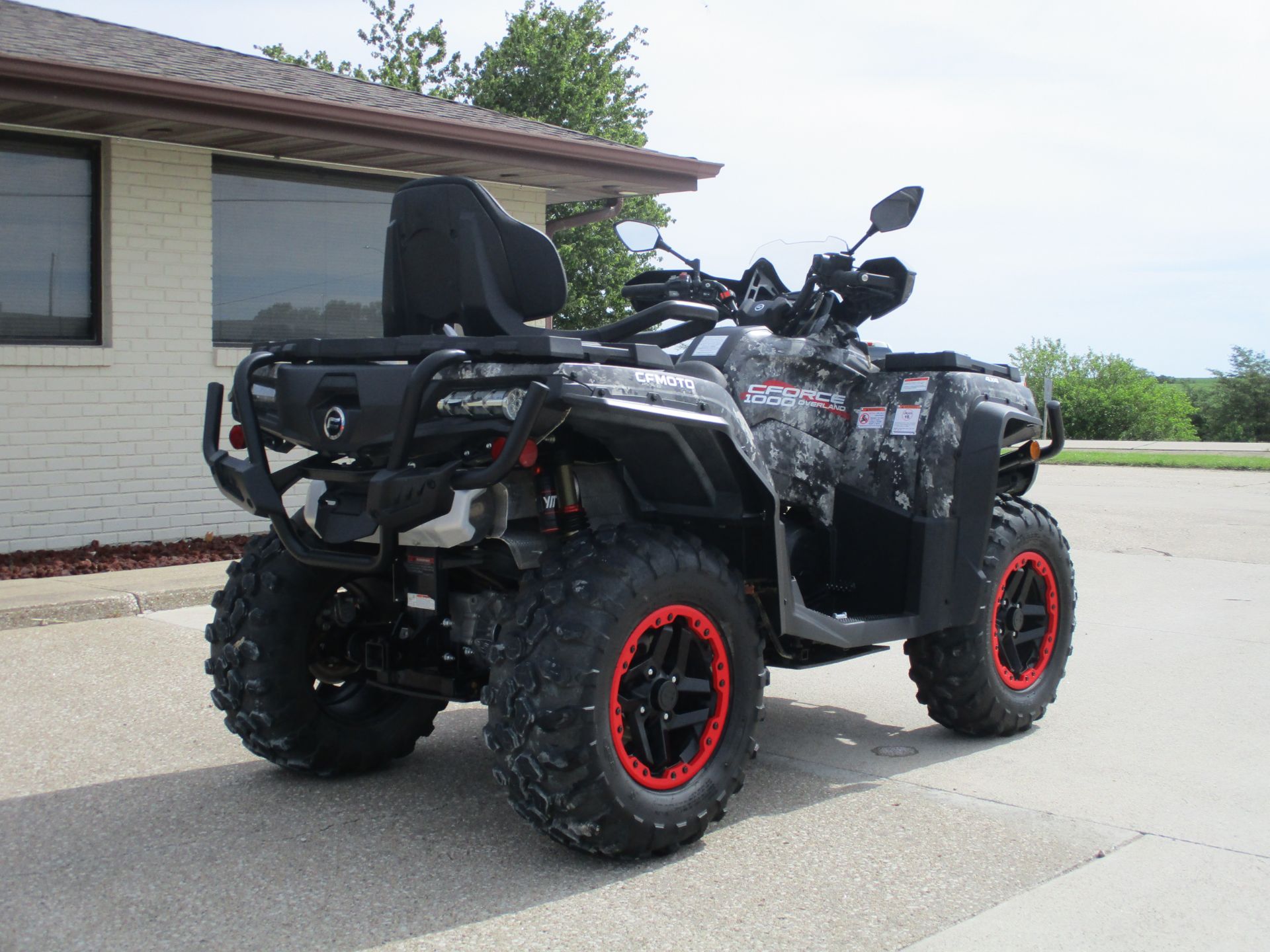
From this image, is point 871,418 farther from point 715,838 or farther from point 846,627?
Result: point 715,838

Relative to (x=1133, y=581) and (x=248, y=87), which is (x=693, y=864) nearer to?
(x=1133, y=581)

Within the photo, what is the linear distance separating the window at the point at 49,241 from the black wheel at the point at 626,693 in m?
6.93

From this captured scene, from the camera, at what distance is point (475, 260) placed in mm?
3883

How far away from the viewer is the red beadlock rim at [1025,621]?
199 inches

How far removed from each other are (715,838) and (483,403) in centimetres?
152

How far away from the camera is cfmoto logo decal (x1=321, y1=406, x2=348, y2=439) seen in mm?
3662

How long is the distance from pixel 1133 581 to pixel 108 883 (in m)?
7.64

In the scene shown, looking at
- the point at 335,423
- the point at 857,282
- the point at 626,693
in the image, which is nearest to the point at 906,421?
the point at 857,282

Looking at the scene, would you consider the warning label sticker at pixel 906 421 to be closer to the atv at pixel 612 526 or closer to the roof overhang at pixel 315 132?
the atv at pixel 612 526

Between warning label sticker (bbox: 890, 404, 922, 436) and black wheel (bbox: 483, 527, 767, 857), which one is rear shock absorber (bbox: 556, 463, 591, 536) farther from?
warning label sticker (bbox: 890, 404, 922, 436)

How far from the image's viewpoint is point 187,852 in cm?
374

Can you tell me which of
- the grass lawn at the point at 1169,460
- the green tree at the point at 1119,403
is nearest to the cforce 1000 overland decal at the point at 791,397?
the grass lawn at the point at 1169,460

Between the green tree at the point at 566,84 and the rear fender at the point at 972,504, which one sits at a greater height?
the green tree at the point at 566,84

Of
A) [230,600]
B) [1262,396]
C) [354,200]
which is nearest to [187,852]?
[230,600]
